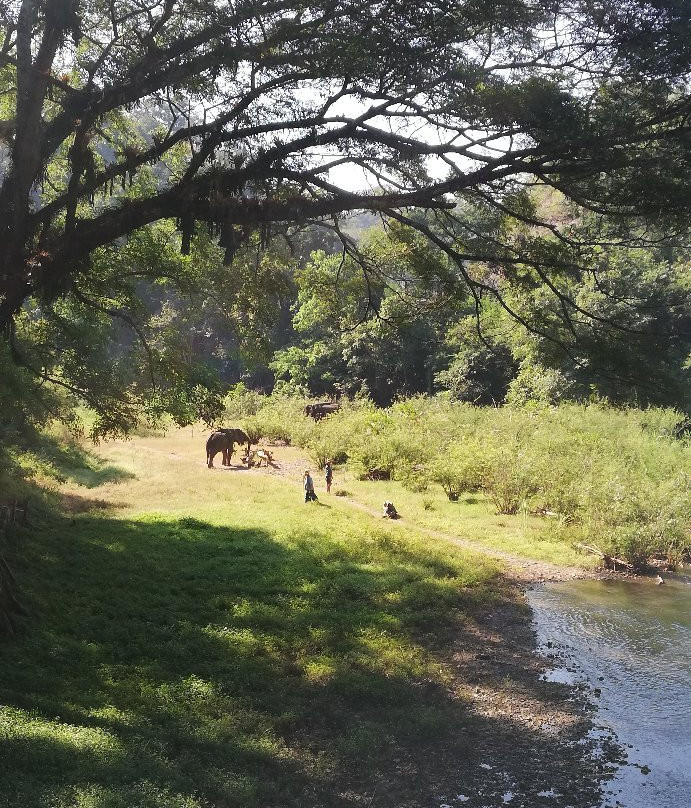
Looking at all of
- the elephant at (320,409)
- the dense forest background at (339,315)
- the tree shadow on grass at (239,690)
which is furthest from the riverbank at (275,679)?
the elephant at (320,409)

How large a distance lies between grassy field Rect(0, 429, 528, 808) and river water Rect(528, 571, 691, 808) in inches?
57.1

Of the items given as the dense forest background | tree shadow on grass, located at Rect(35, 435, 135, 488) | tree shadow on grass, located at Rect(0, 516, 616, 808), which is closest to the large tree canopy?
the dense forest background

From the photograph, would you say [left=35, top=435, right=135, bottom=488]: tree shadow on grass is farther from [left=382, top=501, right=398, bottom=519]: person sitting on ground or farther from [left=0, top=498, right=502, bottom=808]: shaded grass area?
[left=382, top=501, right=398, bottom=519]: person sitting on ground

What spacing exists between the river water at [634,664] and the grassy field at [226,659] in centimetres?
145

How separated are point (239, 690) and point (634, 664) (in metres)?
5.39

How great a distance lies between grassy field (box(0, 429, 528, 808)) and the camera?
6.10 meters

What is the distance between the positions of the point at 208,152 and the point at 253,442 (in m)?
21.1

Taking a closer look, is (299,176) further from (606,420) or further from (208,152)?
(606,420)

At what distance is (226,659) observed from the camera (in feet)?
28.8

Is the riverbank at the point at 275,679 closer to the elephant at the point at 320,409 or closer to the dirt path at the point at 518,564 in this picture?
the dirt path at the point at 518,564

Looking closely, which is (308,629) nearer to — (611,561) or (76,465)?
(611,561)

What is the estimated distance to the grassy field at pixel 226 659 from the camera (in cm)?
610

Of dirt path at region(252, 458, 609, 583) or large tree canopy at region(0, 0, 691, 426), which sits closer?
large tree canopy at region(0, 0, 691, 426)

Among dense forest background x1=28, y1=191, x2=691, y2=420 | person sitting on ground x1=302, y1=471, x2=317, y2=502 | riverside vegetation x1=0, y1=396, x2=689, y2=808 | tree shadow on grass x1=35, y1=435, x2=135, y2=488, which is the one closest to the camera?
riverside vegetation x1=0, y1=396, x2=689, y2=808
